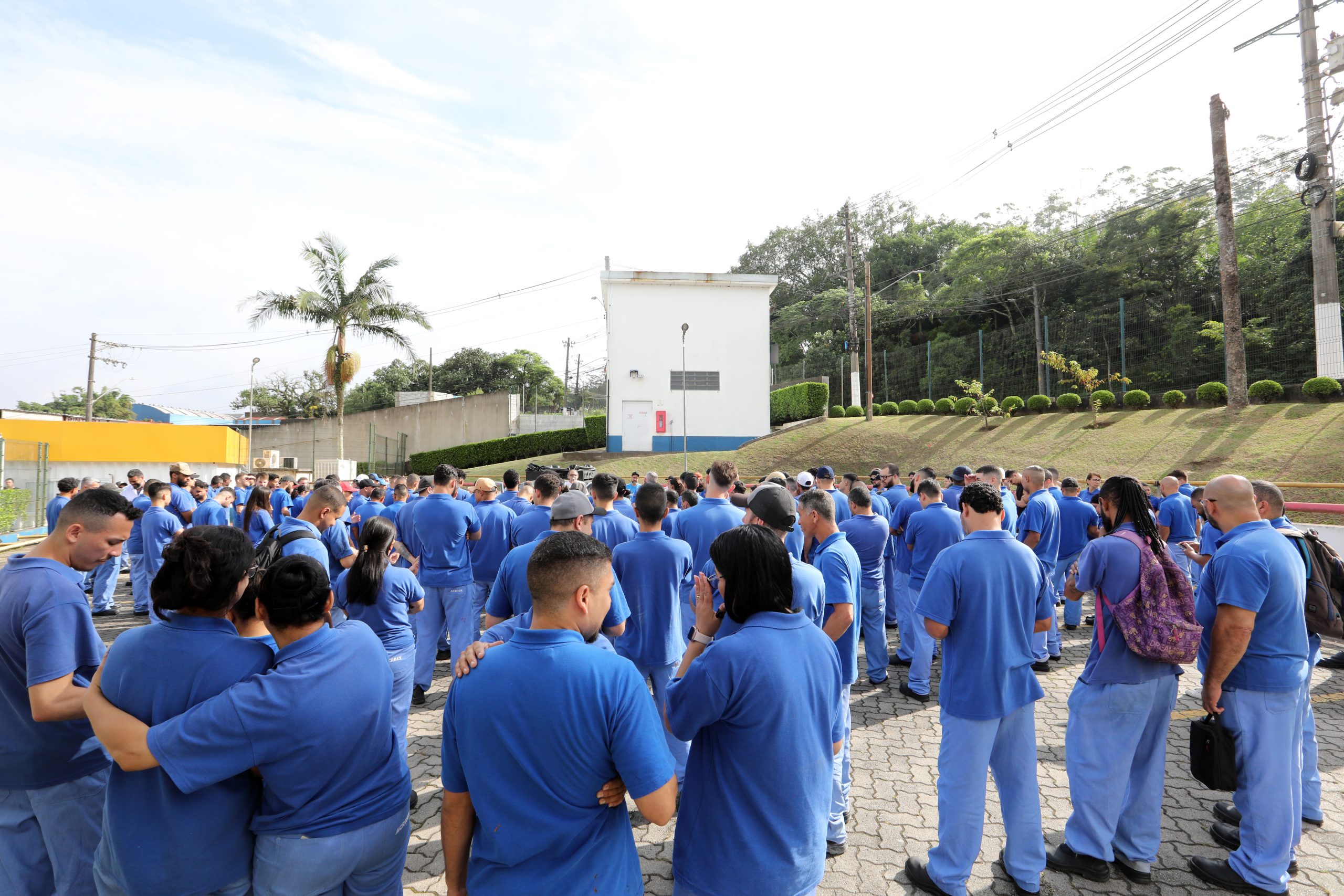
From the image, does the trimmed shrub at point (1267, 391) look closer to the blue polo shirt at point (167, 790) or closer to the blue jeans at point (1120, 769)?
the blue jeans at point (1120, 769)

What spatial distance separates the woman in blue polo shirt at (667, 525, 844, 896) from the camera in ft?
6.72

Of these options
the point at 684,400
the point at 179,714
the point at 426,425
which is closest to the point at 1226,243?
the point at 684,400

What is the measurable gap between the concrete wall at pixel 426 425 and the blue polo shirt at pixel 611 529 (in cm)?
2902

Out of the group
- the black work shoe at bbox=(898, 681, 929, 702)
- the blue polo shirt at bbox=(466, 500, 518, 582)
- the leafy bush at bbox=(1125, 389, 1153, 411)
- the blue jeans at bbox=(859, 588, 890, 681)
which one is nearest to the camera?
the black work shoe at bbox=(898, 681, 929, 702)

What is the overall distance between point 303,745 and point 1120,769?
12.3 ft

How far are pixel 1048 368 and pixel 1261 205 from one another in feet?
35.1

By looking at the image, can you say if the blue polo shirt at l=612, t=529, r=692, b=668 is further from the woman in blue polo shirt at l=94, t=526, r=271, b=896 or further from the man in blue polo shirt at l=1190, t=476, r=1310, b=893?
the man in blue polo shirt at l=1190, t=476, r=1310, b=893

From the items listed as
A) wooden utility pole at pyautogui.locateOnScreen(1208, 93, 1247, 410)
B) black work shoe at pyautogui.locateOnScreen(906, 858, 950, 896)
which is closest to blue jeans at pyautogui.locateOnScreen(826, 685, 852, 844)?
black work shoe at pyautogui.locateOnScreen(906, 858, 950, 896)

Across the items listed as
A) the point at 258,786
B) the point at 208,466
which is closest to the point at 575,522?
the point at 258,786

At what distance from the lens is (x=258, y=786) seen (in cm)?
215

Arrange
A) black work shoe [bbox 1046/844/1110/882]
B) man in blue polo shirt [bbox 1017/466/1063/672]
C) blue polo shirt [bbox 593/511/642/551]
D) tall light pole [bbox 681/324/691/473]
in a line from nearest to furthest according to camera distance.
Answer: black work shoe [bbox 1046/844/1110/882], blue polo shirt [bbox 593/511/642/551], man in blue polo shirt [bbox 1017/466/1063/672], tall light pole [bbox 681/324/691/473]

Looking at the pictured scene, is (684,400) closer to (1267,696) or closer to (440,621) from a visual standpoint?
(440,621)

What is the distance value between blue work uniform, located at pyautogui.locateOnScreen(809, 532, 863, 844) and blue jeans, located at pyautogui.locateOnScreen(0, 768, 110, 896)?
321 cm

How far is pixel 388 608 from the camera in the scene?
13.7 feet
